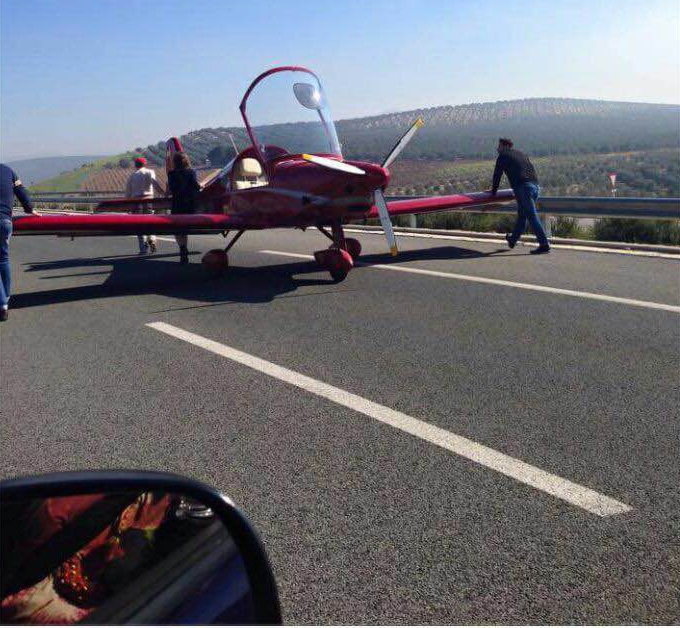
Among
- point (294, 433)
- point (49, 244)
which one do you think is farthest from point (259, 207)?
point (49, 244)

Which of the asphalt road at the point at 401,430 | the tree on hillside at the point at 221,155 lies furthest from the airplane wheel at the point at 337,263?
the tree on hillside at the point at 221,155

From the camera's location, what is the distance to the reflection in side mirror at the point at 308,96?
39.8ft

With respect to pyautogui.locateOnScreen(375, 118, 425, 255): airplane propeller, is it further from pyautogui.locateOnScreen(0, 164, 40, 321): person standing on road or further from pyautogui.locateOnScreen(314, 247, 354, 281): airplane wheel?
pyautogui.locateOnScreen(0, 164, 40, 321): person standing on road

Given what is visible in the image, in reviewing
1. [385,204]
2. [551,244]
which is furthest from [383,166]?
[551,244]

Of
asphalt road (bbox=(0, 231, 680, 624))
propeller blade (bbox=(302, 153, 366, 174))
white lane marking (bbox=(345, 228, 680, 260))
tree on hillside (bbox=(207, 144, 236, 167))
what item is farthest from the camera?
tree on hillside (bbox=(207, 144, 236, 167))

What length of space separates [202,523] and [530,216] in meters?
12.4

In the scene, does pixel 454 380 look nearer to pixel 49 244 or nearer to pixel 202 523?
pixel 202 523

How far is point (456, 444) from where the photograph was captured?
4.41 metres

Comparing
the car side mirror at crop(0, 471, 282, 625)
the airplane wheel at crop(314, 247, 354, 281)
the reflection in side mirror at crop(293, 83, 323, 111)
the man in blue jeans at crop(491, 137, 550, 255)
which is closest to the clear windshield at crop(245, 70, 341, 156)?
the reflection in side mirror at crop(293, 83, 323, 111)

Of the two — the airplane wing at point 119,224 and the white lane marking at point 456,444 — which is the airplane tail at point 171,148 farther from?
the white lane marking at point 456,444

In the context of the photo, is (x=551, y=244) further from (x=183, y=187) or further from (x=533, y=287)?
(x=183, y=187)

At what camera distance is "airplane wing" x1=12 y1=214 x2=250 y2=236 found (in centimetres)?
1069

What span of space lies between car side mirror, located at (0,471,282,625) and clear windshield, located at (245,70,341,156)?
33.4 ft

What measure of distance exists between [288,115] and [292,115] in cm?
6
